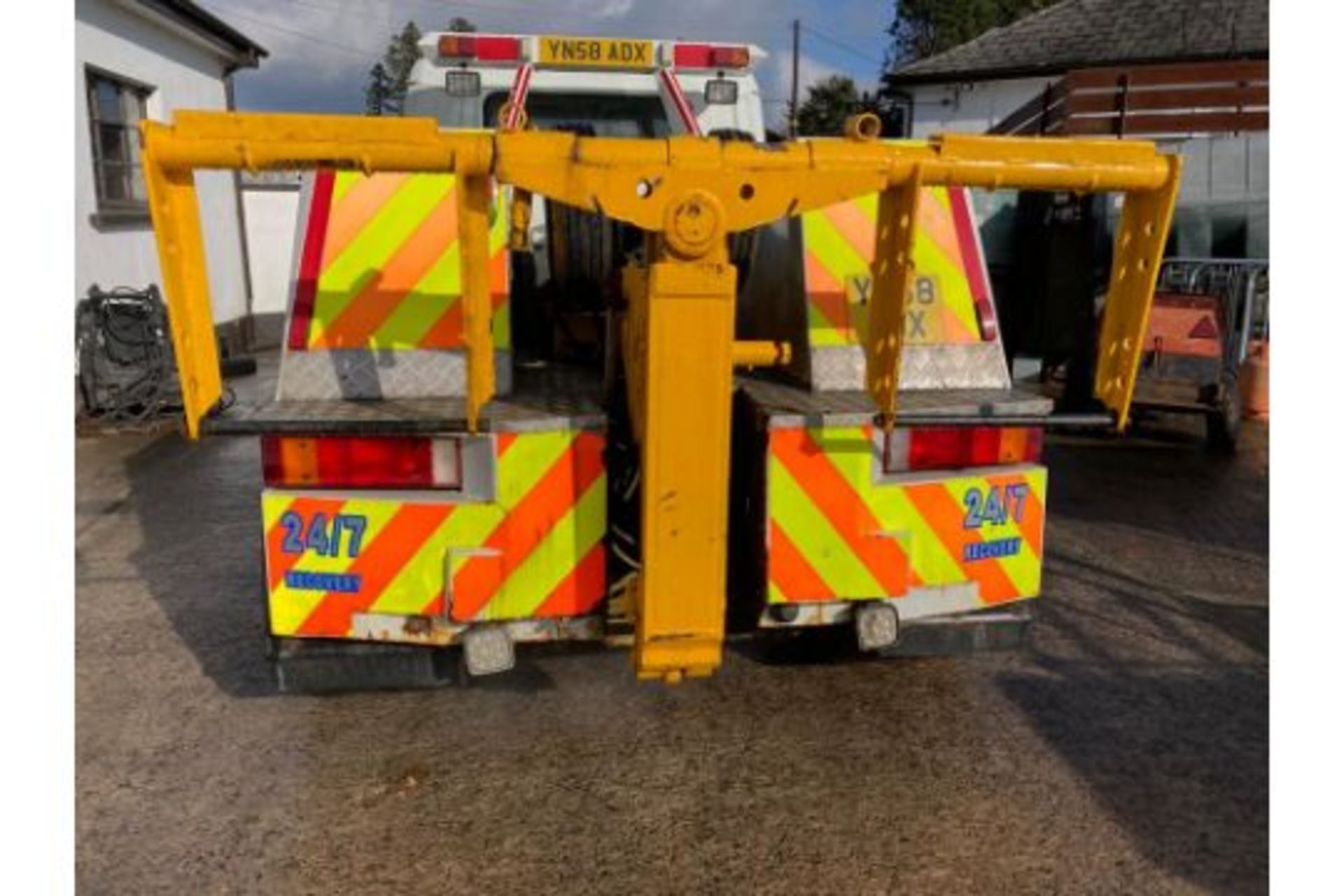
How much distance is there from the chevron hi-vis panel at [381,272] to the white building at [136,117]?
713 cm

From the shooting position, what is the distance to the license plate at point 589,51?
4723 mm

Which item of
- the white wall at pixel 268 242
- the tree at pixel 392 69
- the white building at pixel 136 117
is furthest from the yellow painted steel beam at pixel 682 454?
the tree at pixel 392 69

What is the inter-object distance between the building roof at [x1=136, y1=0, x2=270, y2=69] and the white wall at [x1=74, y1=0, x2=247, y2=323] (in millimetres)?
189

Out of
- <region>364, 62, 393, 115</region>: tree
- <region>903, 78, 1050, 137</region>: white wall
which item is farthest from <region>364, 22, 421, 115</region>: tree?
<region>903, 78, 1050, 137</region>: white wall

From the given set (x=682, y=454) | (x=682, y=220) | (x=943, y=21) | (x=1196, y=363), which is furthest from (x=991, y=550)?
(x=943, y=21)

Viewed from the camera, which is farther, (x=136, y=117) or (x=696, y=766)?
(x=136, y=117)

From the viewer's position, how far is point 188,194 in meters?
2.26

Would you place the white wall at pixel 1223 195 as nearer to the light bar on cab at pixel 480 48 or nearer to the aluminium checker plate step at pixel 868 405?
the light bar on cab at pixel 480 48

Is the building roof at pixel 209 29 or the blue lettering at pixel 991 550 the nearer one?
the blue lettering at pixel 991 550

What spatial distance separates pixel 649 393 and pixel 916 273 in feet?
4.15

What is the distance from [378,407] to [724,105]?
2.84 meters

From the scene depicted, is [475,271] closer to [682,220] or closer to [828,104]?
[682,220]

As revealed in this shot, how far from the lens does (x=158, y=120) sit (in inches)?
439

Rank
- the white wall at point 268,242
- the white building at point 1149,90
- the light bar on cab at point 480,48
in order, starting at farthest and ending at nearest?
the white wall at point 268,242 < the white building at point 1149,90 < the light bar on cab at point 480,48
